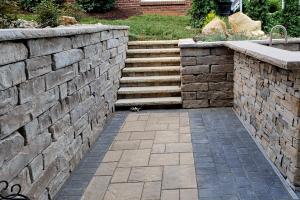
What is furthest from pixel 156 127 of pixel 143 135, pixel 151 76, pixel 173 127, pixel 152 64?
pixel 152 64

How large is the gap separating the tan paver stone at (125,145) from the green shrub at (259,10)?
6.03m

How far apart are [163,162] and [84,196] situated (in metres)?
0.96

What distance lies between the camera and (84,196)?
298cm

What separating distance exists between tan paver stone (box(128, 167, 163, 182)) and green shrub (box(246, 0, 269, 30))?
21.7 feet

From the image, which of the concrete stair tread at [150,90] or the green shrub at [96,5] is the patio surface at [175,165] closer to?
the concrete stair tread at [150,90]

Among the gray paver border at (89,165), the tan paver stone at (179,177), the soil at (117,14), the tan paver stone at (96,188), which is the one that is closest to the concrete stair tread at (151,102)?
the gray paver border at (89,165)

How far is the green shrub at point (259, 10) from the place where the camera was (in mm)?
8878

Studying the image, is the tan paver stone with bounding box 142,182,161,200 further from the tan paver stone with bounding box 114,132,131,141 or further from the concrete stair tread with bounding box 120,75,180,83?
the concrete stair tread with bounding box 120,75,180,83

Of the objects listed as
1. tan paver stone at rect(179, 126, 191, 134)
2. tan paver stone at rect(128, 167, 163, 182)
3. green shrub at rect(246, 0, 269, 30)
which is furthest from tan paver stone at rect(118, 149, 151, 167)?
green shrub at rect(246, 0, 269, 30)

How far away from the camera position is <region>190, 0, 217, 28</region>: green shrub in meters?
8.95

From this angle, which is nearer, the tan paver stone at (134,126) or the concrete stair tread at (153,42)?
the tan paver stone at (134,126)

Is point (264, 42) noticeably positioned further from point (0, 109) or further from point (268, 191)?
point (0, 109)

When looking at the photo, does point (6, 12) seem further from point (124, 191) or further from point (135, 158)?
point (124, 191)

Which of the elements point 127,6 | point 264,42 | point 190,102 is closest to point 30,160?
point 190,102
